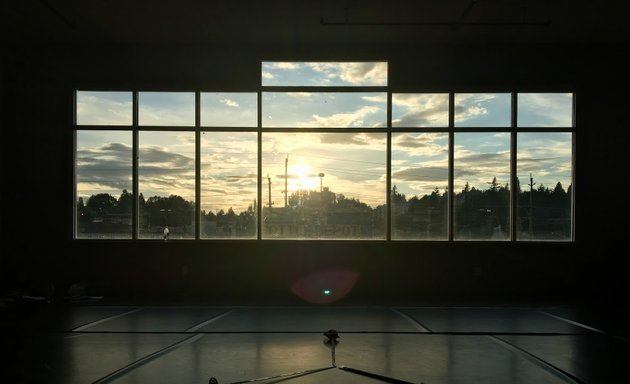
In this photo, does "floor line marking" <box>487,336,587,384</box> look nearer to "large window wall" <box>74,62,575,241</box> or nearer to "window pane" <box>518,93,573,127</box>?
"large window wall" <box>74,62,575,241</box>

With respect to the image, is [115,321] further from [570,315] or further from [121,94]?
[570,315]

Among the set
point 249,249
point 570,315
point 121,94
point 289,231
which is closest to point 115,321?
point 249,249

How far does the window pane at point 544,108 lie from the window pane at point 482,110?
25 centimetres

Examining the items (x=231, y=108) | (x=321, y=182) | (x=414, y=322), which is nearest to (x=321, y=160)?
(x=321, y=182)

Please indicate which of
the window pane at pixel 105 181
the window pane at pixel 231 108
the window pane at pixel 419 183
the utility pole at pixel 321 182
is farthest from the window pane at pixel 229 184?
the window pane at pixel 419 183

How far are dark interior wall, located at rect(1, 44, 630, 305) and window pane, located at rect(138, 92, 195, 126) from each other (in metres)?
0.20

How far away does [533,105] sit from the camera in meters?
7.54

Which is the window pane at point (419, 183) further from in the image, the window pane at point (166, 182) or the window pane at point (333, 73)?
the window pane at point (166, 182)

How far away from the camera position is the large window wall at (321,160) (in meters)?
7.53

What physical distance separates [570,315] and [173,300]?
592 centimetres

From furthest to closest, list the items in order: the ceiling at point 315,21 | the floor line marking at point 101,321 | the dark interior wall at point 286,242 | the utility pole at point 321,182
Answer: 1. the utility pole at point 321,182
2. the dark interior wall at point 286,242
3. the ceiling at point 315,21
4. the floor line marking at point 101,321

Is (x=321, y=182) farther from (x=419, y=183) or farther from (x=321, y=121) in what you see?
(x=419, y=183)

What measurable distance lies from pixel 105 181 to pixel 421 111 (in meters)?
5.74

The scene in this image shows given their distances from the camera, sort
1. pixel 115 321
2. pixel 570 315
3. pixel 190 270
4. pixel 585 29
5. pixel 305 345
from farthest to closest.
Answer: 1. pixel 190 270
2. pixel 585 29
3. pixel 570 315
4. pixel 115 321
5. pixel 305 345
